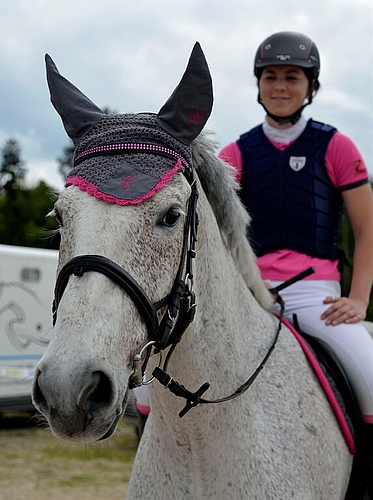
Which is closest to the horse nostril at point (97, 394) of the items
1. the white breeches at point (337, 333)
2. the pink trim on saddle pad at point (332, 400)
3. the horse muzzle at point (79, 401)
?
the horse muzzle at point (79, 401)

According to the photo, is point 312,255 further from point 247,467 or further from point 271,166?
point 247,467

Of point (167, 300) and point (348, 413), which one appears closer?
point (167, 300)

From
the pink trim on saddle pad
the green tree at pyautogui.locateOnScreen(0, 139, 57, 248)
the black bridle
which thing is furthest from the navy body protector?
the green tree at pyautogui.locateOnScreen(0, 139, 57, 248)

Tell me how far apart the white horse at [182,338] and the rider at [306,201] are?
0.29m

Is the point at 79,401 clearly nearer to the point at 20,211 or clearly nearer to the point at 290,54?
the point at 290,54

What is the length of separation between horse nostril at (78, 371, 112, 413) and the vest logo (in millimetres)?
2056

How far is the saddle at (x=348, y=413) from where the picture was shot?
300 cm

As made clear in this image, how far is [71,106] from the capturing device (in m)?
2.55

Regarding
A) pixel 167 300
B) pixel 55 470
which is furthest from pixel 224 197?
pixel 55 470

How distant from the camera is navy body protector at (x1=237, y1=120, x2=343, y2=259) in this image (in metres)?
3.53

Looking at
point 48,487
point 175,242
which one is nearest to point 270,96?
point 175,242

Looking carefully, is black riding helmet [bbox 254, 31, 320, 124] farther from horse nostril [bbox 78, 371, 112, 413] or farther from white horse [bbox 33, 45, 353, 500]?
horse nostril [bbox 78, 371, 112, 413]

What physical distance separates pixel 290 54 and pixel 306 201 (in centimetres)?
89

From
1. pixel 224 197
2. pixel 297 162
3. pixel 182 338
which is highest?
pixel 297 162
